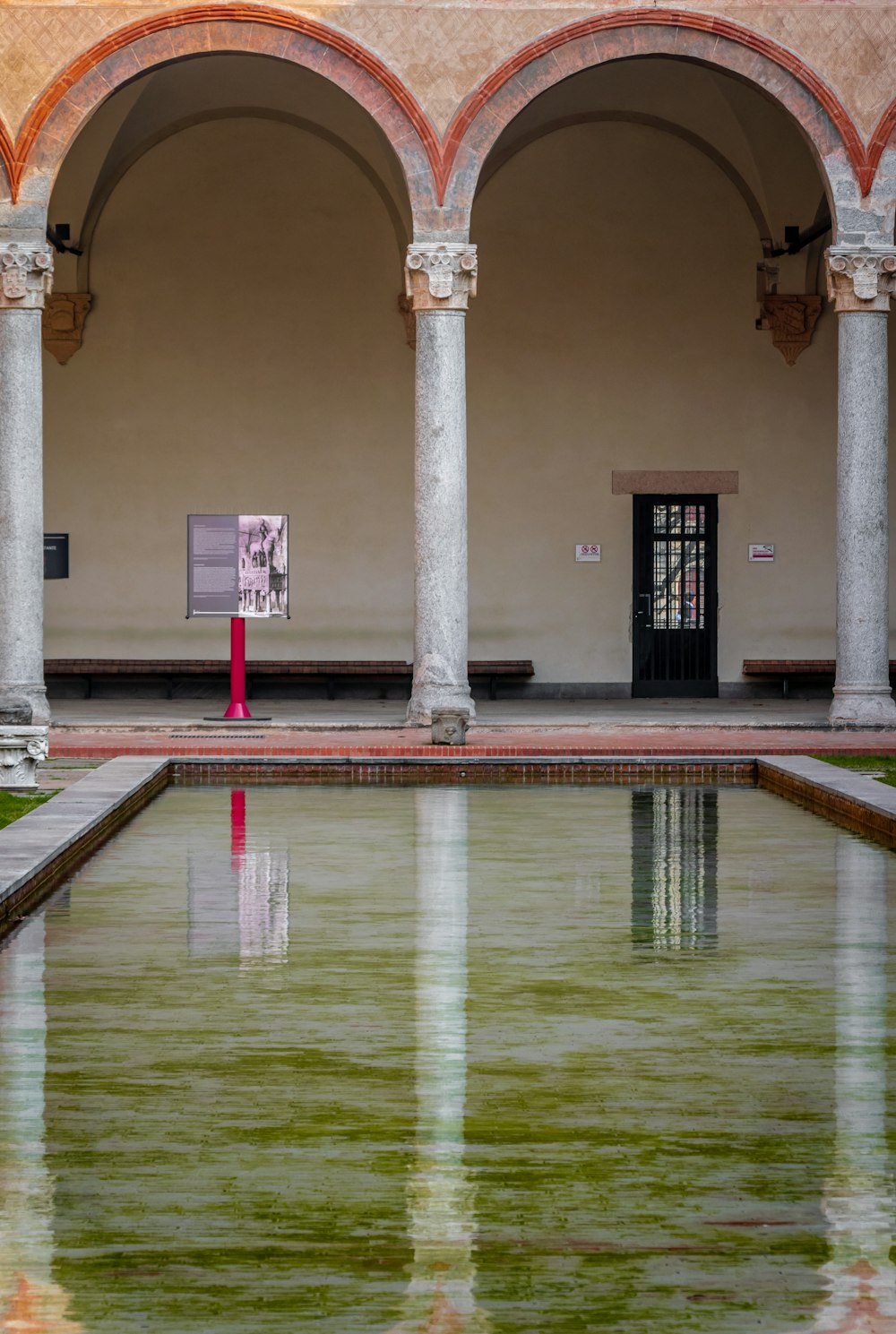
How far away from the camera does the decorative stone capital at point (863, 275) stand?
17.0 metres

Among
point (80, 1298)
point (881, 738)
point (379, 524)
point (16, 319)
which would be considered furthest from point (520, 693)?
point (80, 1298)

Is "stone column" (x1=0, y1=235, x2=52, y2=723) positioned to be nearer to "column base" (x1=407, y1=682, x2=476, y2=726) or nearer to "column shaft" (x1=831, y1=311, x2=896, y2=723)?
"column base" (x1=407, y1=682, x2=476, y2=726)

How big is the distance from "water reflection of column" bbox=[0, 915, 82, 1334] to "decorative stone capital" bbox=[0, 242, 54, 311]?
33.1ft

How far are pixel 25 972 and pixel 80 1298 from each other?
3.35 metres

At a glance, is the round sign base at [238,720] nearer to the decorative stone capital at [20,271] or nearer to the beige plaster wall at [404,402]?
the decorative stone capital at [20,271]

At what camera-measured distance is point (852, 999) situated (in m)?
7.03

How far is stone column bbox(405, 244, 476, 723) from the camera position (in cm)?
1708

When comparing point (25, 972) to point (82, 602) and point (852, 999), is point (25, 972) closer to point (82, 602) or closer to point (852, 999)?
point (852, 999)

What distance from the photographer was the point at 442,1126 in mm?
5430

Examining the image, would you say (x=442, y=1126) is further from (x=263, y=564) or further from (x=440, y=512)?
(x=263, y=564)

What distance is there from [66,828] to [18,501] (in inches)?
286

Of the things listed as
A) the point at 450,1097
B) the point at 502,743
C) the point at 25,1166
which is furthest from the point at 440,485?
the point at 25,1166

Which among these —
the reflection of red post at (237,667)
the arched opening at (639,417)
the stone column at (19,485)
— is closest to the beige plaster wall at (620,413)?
the arched opening at (639,417)

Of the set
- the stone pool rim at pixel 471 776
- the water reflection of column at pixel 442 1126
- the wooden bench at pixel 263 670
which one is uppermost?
the wooden bench at pixel 263 670
